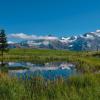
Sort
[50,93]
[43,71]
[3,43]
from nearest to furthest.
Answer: [50,93]
[43,71]
[3,43]

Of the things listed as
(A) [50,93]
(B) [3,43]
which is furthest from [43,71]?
(B) [3,43]

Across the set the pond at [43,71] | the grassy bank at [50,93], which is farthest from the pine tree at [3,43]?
the grassy bank at [50,93]

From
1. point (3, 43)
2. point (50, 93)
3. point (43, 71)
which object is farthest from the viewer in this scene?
point (3, 43)

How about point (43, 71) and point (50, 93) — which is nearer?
point (50, 93)

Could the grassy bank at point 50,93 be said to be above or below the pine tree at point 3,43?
below

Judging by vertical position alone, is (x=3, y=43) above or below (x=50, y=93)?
above

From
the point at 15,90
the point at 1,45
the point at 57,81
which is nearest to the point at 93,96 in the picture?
the point at 15,90

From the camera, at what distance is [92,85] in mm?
17328

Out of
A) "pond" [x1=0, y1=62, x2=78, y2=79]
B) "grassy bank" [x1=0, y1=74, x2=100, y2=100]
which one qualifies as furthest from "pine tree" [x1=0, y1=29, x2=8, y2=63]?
"grassy bank" [x1=0, y1=74, x2=100, y2=100]

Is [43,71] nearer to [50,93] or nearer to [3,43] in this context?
[50,93]

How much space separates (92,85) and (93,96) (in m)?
3.23

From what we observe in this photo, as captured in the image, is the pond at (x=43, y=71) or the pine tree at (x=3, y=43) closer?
the pond at (x=43, y=71)

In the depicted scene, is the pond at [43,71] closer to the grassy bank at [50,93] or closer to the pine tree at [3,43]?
the grassy bank at [50,93]

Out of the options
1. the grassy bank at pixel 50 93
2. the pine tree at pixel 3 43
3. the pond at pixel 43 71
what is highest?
the pine tree at pixel 3 43
